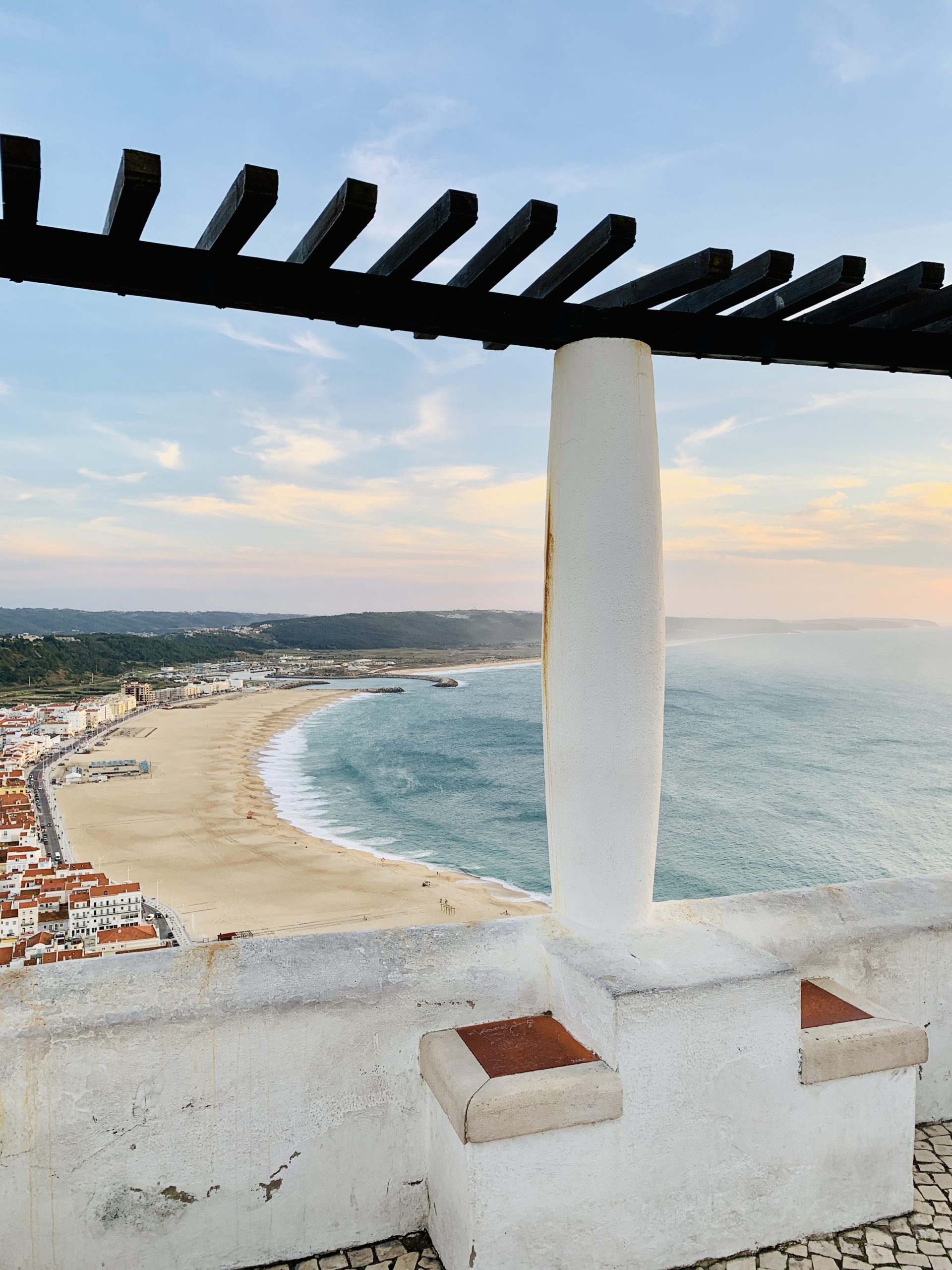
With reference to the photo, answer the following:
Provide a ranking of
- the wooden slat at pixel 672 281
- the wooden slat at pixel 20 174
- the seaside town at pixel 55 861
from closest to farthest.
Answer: the wooden slat at pixel 20 174, the wooden slat at pixel 672 281, the seaside town at pixel 55 861

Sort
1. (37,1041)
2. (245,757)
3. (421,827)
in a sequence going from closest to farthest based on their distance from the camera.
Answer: (37,1041) → (421,827) → (245,757)

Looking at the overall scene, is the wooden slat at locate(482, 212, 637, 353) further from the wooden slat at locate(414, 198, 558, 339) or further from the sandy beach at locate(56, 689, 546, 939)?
the sandy beach at locate(56, 689, 546, 939)

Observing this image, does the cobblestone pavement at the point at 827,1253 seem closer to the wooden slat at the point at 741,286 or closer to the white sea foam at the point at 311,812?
the wooden slat at the point at 741,286

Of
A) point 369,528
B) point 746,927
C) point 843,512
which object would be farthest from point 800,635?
point 746,927

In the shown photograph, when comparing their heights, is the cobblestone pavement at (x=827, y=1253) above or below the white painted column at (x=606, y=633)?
below

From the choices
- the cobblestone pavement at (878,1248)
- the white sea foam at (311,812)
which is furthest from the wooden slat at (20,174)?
the white sea foam at (311,812)

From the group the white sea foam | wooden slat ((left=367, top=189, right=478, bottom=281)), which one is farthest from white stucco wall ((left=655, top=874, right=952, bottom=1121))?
the white sea foam

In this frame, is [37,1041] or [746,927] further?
[746,927]

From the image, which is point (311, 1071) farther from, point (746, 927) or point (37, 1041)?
point (746, 927)
